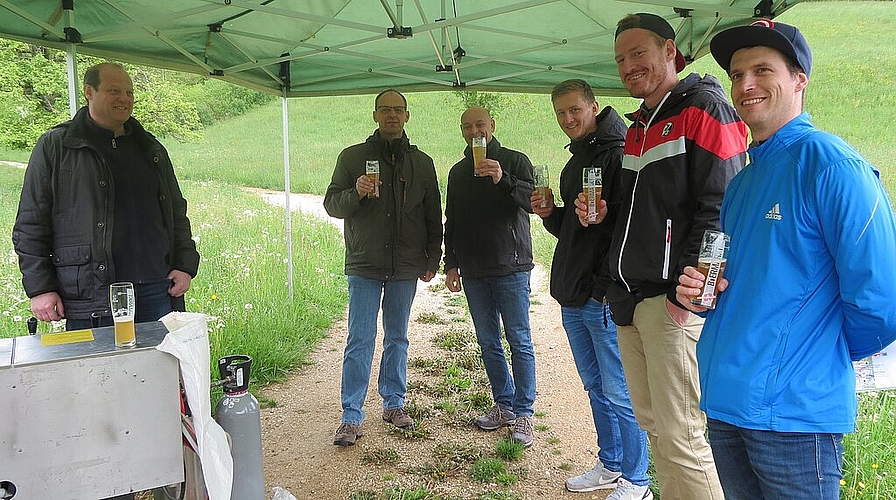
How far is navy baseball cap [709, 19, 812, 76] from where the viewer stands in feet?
4.70

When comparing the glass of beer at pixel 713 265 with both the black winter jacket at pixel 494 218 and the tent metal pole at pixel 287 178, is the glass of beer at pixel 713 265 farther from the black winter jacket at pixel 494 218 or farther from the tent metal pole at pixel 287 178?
the tent metal pole at pixel 287 178

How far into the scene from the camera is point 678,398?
2129 mm

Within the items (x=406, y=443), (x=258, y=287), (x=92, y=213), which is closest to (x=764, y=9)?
(x=406, y=443)

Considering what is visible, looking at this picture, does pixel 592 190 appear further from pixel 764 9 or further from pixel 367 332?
pixel 367 332

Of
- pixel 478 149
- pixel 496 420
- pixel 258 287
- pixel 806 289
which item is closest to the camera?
pixel 806 289

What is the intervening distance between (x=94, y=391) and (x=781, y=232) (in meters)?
1.89

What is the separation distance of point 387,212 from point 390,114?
57 centimetres

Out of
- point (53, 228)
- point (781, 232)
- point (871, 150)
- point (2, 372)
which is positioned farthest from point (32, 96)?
point (871, 150)

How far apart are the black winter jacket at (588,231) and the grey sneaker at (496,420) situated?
1235 millimetres

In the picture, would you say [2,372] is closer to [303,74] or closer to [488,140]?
[488,140]

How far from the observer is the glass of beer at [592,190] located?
7.93 ft

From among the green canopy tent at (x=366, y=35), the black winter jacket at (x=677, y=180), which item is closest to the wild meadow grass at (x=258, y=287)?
the green canopy tent at (x=366, y=35)

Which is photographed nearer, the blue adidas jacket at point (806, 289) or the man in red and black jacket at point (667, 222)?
the blue adidas jacket at point (806, 289)

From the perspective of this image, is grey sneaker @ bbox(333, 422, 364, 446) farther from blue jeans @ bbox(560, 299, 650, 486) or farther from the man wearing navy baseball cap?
the man wearing navy baseball cap
